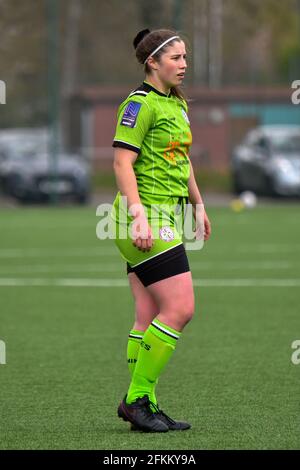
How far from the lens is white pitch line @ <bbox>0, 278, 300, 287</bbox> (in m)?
14.4

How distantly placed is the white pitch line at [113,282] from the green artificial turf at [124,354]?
0.07 ft

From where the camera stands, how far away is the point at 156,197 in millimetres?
6559

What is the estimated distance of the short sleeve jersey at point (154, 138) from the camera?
6.47m

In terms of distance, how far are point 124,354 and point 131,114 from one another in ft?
11.1

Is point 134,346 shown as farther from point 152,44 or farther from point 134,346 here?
point 152,44

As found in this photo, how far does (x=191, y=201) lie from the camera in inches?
275

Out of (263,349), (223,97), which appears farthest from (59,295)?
(223,97)

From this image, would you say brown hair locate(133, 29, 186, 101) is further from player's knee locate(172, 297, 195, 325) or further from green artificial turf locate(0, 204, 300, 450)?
green artificial turf locate(0, 204, 300, 450)

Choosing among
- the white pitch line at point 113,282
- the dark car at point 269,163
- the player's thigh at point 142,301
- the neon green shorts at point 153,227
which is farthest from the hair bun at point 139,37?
the dark car at point 269,163

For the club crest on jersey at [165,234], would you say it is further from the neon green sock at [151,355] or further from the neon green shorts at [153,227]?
the neon green sock at [151,355]

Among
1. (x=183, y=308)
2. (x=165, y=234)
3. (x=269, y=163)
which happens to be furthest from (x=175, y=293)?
(x=269, y=163)

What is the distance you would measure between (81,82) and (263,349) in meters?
42.3

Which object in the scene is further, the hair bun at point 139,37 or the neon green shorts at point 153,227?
the hair bun at point 139,37
